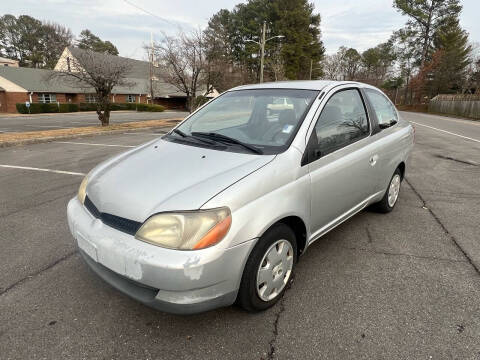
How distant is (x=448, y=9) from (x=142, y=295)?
60675 mm

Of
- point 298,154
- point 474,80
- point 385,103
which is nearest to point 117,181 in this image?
point 298,154

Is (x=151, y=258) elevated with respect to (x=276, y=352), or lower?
elevated

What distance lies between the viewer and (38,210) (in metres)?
4.19

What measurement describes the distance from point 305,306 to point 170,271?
1164 mm

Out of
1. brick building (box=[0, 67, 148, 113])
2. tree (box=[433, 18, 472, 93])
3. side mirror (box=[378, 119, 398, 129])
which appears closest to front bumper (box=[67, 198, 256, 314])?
side mirror (box=[378, 119, 398, 129])

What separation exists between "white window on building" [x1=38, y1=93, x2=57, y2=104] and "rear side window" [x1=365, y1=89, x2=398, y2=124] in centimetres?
4334

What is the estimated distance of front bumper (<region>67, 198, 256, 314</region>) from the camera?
1783mm

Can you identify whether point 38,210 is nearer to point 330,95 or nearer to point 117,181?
point 117,181

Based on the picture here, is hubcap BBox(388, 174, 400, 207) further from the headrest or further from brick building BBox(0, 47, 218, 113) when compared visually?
brick building BBox(0, 47, 218, 113)

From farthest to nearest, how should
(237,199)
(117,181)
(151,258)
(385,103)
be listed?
(385,103), (117,181), (237,199), (151,258)

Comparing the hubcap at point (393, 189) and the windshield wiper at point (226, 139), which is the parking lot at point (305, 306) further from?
the windshield wiper at point (226, 139)

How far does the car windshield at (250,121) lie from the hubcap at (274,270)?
73cm

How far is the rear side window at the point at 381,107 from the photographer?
→ 3.60m

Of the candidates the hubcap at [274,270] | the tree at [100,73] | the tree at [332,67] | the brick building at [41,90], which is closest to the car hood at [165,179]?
the hubcap at [274,270]
